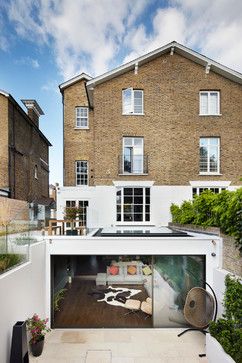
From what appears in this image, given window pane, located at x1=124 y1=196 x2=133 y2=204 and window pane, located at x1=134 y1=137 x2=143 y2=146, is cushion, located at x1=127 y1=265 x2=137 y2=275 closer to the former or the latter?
window pane, located at x1=124 y1=196 x2=133 y2=204

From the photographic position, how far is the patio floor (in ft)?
20.5

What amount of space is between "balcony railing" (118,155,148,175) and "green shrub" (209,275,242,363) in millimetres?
8245

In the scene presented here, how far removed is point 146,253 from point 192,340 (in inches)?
111

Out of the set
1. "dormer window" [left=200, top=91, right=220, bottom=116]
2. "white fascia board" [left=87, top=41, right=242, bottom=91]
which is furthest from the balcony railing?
"white fascia board" [left=87, top=41, right=242, bottom=91]

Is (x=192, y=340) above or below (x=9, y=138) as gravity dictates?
below

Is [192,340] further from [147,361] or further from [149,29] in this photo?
[149,29]

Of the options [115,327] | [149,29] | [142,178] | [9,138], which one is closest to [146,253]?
[115,327]

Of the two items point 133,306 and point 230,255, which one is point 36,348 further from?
point 230,255

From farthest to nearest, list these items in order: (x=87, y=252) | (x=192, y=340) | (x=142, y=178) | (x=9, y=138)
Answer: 1. (x=9, y=138)
2. (x=142, y=178)
3. (x=87, y=252)
4. (x=192, y=340)

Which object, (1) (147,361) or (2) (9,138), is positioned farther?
(2) (9,138)

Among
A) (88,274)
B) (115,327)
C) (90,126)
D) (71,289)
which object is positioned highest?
(90,126)

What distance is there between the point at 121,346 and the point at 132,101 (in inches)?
458

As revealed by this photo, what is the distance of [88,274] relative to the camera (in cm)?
835

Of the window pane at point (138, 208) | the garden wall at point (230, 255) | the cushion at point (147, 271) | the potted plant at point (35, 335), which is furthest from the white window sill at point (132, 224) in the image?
the potted plant at point (35, 335)
